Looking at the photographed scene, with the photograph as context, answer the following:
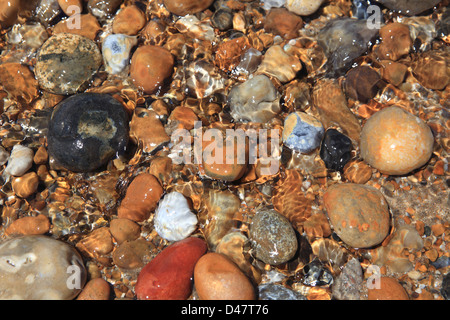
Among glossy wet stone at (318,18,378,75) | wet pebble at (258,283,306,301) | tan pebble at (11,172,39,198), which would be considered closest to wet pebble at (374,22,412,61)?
glossy wet stone at (318,18,378,75)

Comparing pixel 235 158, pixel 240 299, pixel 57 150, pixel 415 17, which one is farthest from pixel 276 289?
pixel 415 17

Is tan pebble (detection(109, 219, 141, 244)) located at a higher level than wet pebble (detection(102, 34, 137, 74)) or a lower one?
lower

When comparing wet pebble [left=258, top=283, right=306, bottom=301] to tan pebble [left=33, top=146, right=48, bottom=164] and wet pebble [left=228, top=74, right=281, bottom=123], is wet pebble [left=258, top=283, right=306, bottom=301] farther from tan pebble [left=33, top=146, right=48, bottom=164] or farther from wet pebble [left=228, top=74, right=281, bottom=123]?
tan pebble [left=33, top=146, right=48, bottom=164]

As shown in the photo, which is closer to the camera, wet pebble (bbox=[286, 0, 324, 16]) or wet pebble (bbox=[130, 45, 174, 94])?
wet pebble (bbox=[130, 45, 174, 94])

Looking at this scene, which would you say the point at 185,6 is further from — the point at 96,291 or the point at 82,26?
the point at 96,291

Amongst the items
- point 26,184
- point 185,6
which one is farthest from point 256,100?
point 26,184

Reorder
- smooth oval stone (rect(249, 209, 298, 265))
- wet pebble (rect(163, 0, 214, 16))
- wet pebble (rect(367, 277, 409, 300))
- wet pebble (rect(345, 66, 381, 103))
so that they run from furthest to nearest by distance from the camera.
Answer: wet pebble (rect(163, 0, 214, 16))
wet pebble (rect(345, 66, 381, 103))
smooth oval stone (rect(249, 209, 298, 265))
wet pebble (rect(367, 277, 409, 300))

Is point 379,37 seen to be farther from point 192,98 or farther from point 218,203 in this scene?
point 218,203
